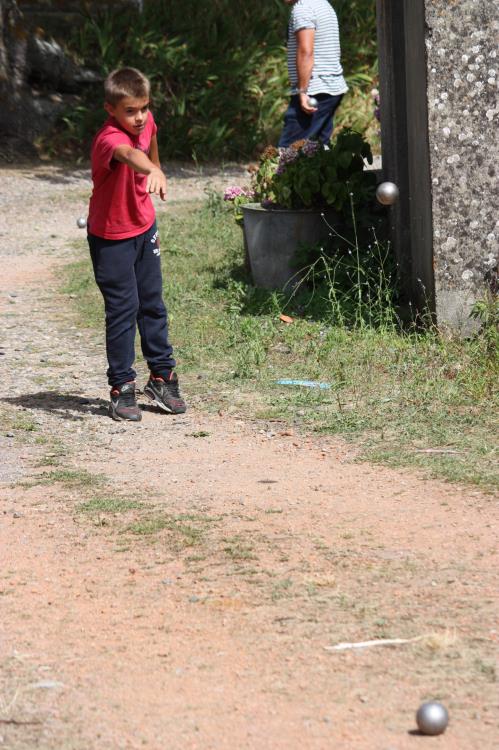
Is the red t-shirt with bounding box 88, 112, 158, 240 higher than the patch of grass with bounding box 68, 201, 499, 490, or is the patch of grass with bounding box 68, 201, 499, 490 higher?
the red t-shirt with bounding box 88, 112, 158, 240

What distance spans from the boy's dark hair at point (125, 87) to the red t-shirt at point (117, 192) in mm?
158

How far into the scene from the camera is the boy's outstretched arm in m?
5.47

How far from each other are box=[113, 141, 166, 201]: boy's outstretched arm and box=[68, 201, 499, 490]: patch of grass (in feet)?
4.13

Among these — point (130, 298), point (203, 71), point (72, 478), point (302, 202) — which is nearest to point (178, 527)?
point (72, 478)

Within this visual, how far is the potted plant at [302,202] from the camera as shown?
802cm

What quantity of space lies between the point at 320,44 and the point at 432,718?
7.62 meters

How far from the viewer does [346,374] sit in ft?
21.4

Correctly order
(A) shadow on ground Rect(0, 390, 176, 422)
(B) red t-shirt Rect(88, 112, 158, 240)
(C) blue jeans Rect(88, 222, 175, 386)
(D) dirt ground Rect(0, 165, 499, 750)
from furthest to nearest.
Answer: (A) shadow on ground Rect(0, 390, 176, 422)
(C) blue jeans Rect(88, 222, 175, 386)
(B) red t-shirt Rect(88, 112, 158, 240)
(D) dirt ground Rect(0, 165, 499, 750)

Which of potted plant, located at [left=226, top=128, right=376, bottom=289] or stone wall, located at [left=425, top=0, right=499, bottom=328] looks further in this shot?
potted plant, located at [left=226, top=128, right=376, bottom=289]

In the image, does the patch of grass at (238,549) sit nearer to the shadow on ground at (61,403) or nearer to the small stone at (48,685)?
the small stone at (48,685)

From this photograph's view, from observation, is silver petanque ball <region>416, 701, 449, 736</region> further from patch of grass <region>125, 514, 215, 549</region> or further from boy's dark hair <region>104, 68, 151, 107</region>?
boy's dark hair <region>104, 68, 151, 107</region>

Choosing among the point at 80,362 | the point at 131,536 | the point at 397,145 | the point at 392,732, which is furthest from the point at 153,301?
the point at 392,732

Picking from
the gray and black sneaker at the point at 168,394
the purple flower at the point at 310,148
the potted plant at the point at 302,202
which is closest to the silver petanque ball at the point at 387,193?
the potted plant at the point at 302,202

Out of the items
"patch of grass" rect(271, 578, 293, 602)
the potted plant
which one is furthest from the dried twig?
the potted plant
